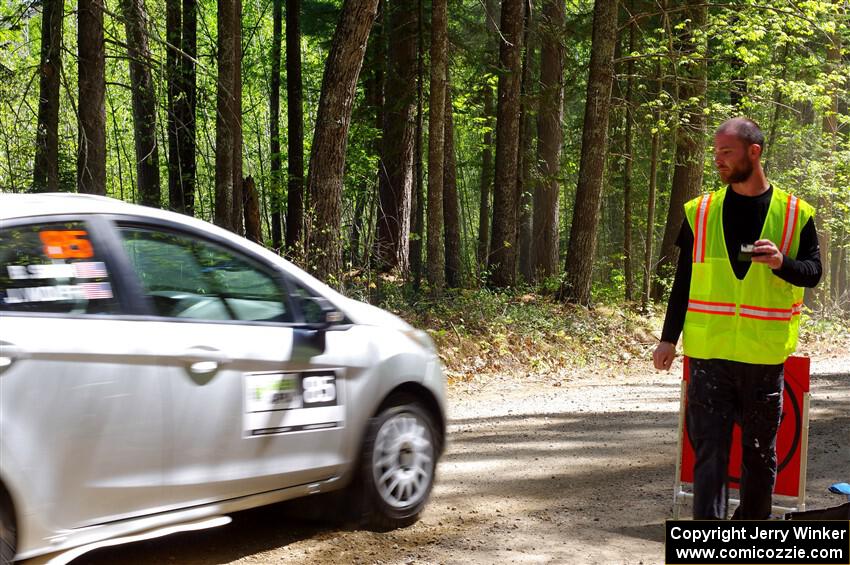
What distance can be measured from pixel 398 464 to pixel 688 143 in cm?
1641

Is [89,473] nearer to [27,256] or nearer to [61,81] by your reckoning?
[27,256]

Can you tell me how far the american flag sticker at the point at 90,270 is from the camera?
432 cm

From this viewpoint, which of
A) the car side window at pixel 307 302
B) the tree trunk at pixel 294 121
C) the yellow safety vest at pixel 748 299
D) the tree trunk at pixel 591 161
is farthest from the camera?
the tree trunk at pixel 294 121

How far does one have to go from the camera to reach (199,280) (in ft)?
16.3

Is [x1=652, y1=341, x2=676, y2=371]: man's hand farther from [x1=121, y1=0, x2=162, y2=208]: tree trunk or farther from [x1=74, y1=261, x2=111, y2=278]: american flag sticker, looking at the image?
[x1=121, y1=0, x2=162, y2=208]: tree trunk

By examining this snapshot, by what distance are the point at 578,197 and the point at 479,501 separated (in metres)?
12.6

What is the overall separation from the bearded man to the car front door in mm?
2072

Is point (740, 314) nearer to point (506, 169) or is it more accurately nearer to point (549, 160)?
point (506, 169)

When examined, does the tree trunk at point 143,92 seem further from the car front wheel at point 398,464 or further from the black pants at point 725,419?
the black pants at point 725,419

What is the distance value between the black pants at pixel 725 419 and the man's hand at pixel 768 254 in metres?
0.54

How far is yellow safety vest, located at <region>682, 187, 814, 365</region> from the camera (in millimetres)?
4461

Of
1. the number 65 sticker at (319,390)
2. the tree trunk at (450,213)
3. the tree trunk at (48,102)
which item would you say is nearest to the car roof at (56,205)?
the number 65 sticker at (319,390)

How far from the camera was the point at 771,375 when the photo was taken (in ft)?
14.7

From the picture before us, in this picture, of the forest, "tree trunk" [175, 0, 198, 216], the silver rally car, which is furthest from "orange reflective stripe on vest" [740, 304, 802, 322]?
"tree trunk" [175, 0, 198, 216]
